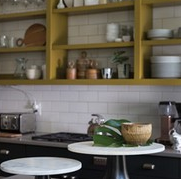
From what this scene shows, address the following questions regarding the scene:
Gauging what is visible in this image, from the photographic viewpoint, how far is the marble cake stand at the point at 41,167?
219cm

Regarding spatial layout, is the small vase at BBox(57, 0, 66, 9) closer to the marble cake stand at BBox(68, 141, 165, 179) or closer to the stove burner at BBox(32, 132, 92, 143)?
the stove burner at BBox(32, 132, 92, 143)

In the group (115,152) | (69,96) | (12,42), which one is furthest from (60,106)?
(115,152)

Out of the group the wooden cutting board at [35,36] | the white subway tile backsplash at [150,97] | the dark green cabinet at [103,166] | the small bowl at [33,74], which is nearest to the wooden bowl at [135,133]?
the dark green cabinet at [103,166]

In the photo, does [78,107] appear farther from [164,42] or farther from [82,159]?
[164,42]

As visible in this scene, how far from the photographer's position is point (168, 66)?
355 cm

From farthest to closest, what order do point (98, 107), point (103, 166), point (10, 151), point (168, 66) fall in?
point (98, 107), point (10, 151), point (168, 66), point (103, 166)

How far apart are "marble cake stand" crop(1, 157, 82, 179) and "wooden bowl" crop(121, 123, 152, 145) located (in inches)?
13.7

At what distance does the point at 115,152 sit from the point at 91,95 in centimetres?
198

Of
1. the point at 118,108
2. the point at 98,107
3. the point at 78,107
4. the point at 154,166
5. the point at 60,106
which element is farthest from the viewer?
the point at 60,106

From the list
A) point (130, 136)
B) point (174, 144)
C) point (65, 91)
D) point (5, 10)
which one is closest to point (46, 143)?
point (65, 91)

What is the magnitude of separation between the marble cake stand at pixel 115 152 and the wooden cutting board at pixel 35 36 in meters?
2.04

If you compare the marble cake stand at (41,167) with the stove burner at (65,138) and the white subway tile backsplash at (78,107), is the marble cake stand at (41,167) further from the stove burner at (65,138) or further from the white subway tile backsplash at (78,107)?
the white subway tile backsplash at (78,107)

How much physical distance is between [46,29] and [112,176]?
212 centimetres

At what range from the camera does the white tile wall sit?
387cm
